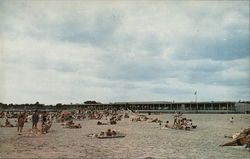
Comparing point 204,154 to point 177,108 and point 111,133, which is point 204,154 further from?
point 177,108

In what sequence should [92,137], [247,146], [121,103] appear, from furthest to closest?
[121,103] < [92,137] < [247,146]

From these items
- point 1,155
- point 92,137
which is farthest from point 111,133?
point 1,155

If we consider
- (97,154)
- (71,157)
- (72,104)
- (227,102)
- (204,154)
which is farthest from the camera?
(72,104)

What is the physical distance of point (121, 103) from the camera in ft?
550

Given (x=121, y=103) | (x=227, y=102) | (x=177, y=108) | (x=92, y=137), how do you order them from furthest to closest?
1. (x=121, y=103)
2. (x=177, y=108)
3. (x=227, y=102)
4. (x=92, y=137)

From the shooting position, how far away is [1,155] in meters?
12.5

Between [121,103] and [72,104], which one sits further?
[72,104]

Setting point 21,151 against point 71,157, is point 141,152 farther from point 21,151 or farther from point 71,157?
point 21,151

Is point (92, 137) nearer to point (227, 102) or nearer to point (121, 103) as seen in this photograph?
point (227, 102)

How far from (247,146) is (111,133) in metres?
9.75

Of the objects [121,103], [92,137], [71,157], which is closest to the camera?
[71,157]

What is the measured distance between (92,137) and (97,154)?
8.07 metres

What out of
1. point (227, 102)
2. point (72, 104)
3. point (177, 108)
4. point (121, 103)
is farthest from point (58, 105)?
point (227, 102)

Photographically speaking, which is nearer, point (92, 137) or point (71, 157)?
point (71, 157)
